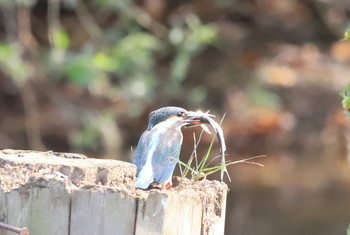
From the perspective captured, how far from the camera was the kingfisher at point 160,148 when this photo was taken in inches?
106

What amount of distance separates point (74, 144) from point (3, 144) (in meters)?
0.65

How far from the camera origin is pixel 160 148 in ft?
9.68

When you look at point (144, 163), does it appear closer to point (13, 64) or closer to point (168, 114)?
point (168, 114)

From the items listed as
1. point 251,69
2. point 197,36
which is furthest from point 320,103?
point 197,36

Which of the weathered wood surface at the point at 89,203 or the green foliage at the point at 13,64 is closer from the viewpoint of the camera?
the weathered wood surface at the point at 89,203

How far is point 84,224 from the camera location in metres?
1.92

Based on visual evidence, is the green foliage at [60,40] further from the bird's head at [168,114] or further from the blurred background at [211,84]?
the bird's head at [168,114]

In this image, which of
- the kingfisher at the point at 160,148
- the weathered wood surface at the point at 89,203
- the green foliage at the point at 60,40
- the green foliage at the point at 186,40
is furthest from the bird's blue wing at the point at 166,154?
the green foliage at the point at 186,40

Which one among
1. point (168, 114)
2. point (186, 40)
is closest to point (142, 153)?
point (168, 114)

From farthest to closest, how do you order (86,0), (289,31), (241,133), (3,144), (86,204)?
(289,31) → (241,133) → (86,0) → (3,144) → (86,204)

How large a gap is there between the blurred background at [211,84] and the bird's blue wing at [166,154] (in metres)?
3.54

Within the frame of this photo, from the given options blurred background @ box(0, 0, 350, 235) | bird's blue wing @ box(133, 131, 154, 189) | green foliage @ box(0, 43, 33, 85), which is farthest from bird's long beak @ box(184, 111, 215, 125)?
green foliage @ box(0, 43, 33, 85)

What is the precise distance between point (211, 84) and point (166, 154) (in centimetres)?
678

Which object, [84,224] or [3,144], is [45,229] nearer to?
[84,224]
